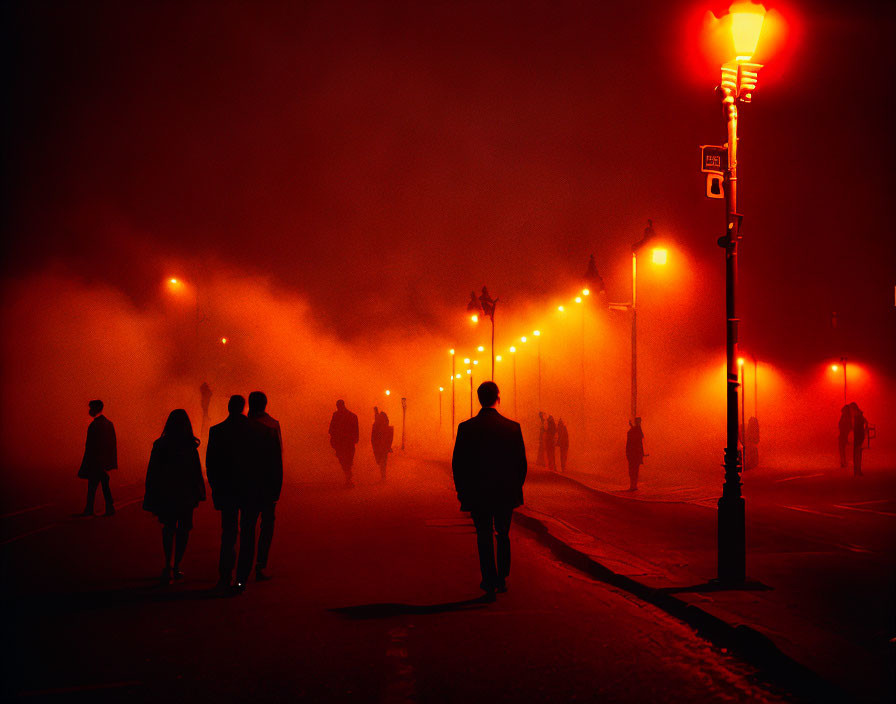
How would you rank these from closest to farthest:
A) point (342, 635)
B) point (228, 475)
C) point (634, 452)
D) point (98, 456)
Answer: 1. point (342, 635)
2. point (228, 475)
3. point (98, 456)
4. point (634, 452)

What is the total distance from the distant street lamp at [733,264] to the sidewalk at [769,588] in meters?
0.37

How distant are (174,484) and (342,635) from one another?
3039 mm

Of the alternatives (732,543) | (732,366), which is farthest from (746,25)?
(732,543)

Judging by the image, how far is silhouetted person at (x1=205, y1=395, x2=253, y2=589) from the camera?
292 inches

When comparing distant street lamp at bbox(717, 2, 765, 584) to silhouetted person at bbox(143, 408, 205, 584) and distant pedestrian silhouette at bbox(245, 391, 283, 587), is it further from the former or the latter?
silhouetted person at bbox(143, 408, 205, 584)

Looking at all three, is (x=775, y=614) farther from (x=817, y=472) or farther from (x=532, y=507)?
(x=817, y=472)

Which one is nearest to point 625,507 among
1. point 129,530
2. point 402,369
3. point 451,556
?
point 451,556

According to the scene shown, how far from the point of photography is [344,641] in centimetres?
568

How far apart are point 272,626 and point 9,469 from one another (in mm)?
25709

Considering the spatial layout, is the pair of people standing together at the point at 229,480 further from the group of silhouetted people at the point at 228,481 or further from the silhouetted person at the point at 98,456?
the silhouetted person at the point at 98,456

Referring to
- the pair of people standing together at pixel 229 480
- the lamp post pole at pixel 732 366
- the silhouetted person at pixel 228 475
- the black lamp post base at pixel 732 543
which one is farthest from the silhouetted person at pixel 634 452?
the silhouetted person at pixel 228 475

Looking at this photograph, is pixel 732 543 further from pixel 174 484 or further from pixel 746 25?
pixel 174 484

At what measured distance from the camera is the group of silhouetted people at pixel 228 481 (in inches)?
292

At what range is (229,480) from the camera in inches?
292
